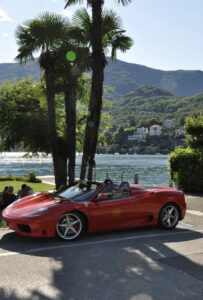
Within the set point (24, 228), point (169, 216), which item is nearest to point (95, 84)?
point (169, 216)

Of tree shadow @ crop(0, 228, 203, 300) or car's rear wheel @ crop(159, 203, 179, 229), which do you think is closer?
tree shadow @ crop(0, 228, 203, 300)

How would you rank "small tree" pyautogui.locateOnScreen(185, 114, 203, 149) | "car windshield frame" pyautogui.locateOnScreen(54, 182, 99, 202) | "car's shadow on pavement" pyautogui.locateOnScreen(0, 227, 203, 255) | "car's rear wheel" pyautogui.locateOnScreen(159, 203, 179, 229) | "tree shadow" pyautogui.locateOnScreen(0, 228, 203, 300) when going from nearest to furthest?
"tree shadow" pyautogui.locateOnScreen(0, 228, 203, 300)
"car's shadow on pavement" pyautogui.locateOnScreen(0, 227, 203, 255)
"car windshield frame" pyautogui.locateOnScreen(54, 182, 99, 202)
"car's rear wheel" pyautogui.locateOnScreen(159, 203, 179, 229)
"small tree" pyautogui.locateOnScreen(185, 114, 203, 149)

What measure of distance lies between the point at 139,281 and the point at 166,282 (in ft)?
1.23

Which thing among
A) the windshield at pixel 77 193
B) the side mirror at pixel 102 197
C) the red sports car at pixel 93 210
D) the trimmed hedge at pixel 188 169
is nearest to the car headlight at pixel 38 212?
the red sports car at pixel 93 210

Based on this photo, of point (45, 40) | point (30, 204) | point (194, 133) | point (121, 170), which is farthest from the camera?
point (121, 170)

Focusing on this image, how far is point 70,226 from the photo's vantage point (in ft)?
29.2

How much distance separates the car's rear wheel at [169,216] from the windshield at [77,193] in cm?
182

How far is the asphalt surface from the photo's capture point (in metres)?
5.73

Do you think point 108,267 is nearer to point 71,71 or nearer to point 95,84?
point 95,84

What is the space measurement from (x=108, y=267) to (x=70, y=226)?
211 centimetres

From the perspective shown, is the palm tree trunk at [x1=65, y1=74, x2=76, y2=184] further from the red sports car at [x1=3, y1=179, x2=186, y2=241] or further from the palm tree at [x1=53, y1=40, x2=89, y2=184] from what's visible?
the red sports car at [x1=3, y1=179, x2=186, y2=241]

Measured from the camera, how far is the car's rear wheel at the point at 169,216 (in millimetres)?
10297

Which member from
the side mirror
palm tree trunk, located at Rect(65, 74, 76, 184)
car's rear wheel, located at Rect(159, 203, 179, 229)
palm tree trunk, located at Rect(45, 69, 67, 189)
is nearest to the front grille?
the side mirror

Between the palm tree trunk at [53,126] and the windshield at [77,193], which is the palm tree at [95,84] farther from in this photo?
the windshield at [77,193]
